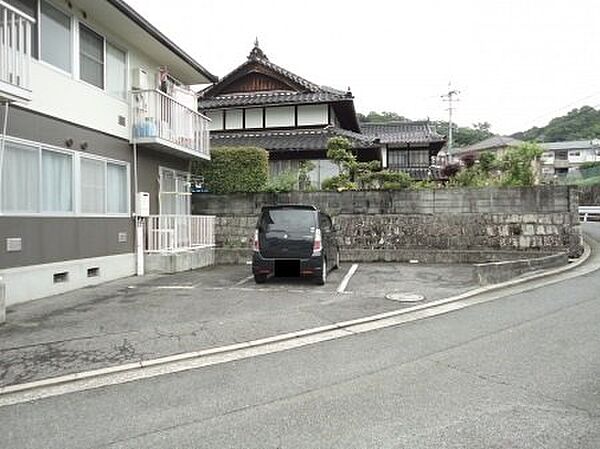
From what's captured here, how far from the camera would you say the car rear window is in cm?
982

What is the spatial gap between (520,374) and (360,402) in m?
1.75

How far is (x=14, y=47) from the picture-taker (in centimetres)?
733

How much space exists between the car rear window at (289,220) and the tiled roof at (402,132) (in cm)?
2059

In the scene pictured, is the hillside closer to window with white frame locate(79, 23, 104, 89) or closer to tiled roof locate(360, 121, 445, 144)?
tiled roof locate(360, 121, 445, 144)

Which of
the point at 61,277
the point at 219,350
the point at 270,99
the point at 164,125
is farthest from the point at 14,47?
the point at 270,99

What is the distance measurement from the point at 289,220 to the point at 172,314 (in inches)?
132

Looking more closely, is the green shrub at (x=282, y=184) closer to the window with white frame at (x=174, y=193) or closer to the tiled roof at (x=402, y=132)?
the window with white frame at (x=174, y=193)

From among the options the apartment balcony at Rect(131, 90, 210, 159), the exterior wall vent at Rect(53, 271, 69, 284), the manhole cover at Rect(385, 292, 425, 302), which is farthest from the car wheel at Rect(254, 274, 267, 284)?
the apartment balcony at Rect(131, 90, 210, 159)

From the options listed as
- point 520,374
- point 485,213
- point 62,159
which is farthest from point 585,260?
point 62,159

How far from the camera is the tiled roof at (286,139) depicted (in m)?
19.8

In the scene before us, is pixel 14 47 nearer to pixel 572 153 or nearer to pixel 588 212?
pixel 588 212

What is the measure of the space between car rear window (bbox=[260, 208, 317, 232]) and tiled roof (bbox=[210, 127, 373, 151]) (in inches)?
384

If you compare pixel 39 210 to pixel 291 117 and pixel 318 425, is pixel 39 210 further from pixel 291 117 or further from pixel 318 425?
pixel 291 117

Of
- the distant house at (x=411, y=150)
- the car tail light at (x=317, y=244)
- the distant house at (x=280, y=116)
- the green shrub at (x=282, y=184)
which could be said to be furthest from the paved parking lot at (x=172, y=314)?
the distant house at (x=411, y=150)
